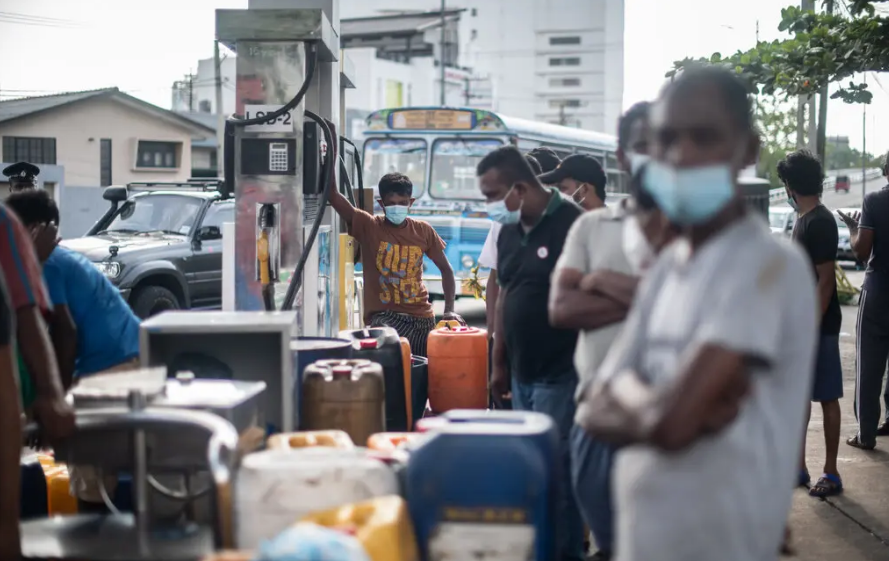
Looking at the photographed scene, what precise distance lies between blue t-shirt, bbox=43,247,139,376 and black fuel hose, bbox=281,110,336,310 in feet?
4.37

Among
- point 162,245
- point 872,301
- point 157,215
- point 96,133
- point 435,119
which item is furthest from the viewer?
point 96,133

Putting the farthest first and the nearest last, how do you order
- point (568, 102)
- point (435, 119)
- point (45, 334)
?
point (568, 102) < point (435, 119) < point (45, 334)

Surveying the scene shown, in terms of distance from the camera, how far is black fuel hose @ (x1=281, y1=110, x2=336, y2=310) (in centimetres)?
662

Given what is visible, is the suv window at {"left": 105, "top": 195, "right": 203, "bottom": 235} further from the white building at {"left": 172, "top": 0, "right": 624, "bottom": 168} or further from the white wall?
the white building at {"left": 172, "top": 0, "right": 624, "bottom": 168}

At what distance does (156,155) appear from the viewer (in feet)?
136

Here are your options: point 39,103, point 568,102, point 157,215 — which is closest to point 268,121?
point 157,215

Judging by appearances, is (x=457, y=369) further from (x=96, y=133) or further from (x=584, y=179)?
(x=96, y=133)

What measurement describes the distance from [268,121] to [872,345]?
15.2ft

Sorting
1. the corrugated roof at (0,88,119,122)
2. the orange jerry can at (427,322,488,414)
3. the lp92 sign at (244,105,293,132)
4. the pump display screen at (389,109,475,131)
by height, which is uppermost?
the corrugated roof at (0,88,119,122)

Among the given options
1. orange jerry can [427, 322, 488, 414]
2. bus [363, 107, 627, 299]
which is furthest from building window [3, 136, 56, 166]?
orange jerry can [427, 322, 488, 414]

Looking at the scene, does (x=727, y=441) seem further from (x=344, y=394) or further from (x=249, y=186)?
(x=249, y=186)

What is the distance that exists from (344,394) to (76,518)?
136 cm

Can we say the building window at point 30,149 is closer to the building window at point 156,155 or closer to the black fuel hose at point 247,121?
the building window at point 156,155

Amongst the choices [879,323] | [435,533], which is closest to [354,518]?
[435,533]
